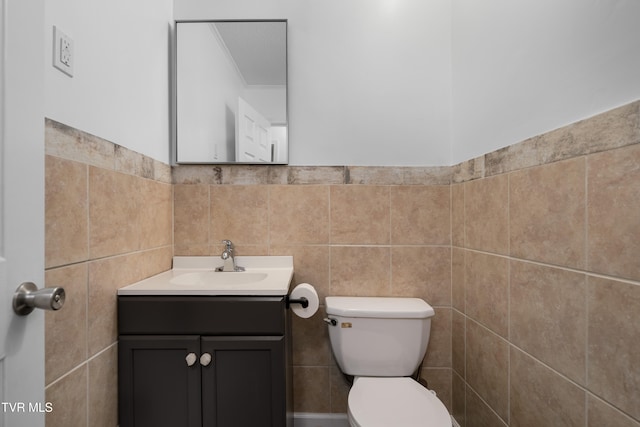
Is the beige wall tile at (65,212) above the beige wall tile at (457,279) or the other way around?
above

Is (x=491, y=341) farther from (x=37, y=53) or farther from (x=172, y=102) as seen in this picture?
(x=172, y=102)

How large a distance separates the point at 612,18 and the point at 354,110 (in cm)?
97

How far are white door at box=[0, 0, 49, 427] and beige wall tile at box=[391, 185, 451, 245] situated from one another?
4.31 feet

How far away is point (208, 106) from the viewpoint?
152cm

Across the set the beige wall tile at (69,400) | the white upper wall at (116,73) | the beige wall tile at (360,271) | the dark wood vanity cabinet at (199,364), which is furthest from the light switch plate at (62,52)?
the beige wall tile at (360,271)

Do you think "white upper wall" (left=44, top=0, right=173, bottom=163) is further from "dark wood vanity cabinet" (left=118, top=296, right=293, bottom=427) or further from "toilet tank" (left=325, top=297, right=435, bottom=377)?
"toilet tank" (left=325, top=297, right=435, bottom=377)

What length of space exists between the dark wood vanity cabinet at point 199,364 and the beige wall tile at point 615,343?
0.88 meters

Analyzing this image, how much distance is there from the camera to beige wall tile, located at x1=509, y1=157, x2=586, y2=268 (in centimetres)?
82

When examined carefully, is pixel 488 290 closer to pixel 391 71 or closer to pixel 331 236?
pixel 331 236

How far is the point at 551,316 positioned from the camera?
899 mm

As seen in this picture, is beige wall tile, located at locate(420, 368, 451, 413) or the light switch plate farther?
beige wall tile, located at locate(420, 368, 451, 413)

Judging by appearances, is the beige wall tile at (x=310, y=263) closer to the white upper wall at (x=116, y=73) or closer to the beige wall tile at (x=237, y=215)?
the beige wall tile at (x=237, y=215)

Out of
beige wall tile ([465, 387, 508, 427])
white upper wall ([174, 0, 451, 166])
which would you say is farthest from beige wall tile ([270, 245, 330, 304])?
beige wall tile ([465, 387, 508, 427])

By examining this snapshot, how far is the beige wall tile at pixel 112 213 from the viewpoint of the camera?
0.94m
